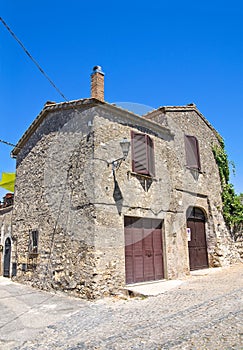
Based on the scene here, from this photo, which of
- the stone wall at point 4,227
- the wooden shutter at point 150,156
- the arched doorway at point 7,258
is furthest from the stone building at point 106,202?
the arched doorway at point 7,258

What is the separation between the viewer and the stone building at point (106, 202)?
25.2 feet

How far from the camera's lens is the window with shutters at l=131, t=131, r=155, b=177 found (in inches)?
353

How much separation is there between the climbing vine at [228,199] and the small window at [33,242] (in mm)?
8266

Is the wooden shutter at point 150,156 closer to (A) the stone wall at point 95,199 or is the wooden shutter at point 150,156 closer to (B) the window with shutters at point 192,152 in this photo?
(A) the stone wall at point 95,199

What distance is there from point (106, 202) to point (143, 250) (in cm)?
210

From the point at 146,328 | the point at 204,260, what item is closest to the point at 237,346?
the point at 146,328

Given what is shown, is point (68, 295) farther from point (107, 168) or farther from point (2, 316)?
point (107, 168)

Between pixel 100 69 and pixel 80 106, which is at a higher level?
pixel 100 69

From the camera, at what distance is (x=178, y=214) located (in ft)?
33.3

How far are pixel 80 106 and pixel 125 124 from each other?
156cm

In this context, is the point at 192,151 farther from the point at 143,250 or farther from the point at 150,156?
the point at 143,250

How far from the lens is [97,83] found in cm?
879

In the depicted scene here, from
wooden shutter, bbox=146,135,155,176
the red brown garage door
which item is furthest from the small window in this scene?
wooden shutter, bbox=146,135,155,176

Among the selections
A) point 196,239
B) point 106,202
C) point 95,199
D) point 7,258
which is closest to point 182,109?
point 196,239
